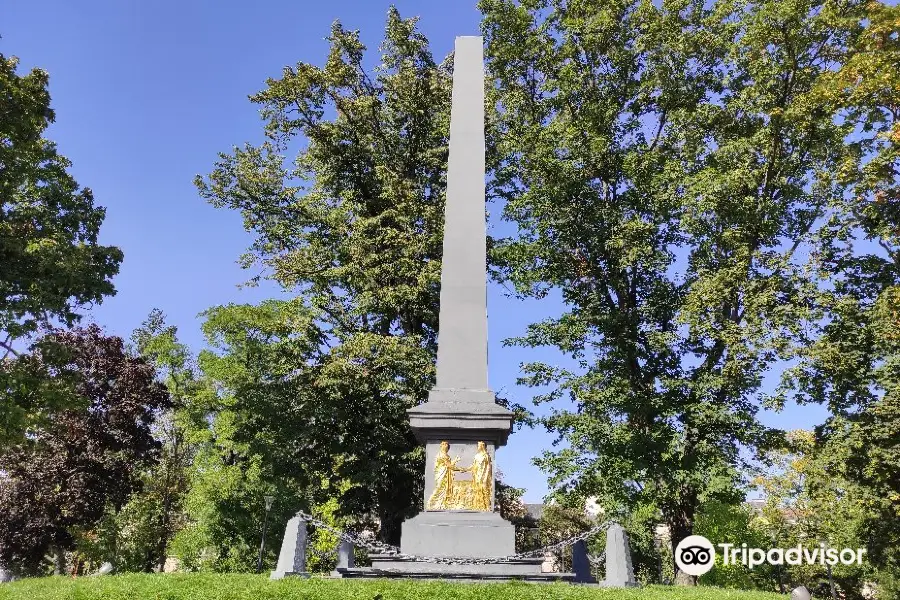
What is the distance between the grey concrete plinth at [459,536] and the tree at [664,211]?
8059 millimetres

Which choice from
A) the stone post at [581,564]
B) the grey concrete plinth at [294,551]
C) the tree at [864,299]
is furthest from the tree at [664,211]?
the grey concrete plinth at [294,551]

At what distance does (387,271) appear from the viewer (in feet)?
76.0

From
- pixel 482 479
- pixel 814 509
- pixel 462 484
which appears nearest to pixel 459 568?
pixel 462 484

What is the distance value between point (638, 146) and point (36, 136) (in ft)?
62.1

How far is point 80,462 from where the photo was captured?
2277 centimetres

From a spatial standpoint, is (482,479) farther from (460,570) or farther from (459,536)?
(460,570)

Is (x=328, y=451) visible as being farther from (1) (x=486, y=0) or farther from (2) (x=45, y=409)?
(1) (x=486, y=0)

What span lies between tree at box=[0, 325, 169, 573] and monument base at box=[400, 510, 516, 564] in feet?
50.5

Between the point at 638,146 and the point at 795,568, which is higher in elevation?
the point at 638,146

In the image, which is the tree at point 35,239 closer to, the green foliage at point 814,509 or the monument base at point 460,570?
the monument base at point 460,570

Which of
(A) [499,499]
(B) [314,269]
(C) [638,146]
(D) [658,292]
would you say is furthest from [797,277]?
(B) [314,269]

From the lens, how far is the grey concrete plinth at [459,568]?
10.3 metres

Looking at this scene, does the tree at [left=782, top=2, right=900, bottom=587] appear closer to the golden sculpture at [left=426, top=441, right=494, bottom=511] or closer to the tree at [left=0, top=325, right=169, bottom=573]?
the golden sculpture at [left=426, top=441, right=494, bottom=511]

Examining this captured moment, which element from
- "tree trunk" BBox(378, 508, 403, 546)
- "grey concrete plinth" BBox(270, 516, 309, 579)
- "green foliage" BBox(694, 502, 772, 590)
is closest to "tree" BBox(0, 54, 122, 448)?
"grey concrete plinth" BBox(270, 516, 309, 579)
